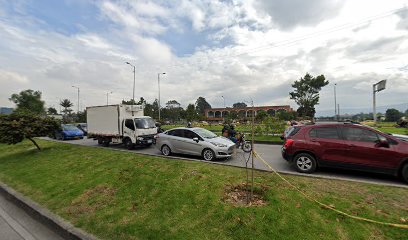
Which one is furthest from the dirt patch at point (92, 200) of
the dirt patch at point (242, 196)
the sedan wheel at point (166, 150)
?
the sedan wheel at point (166, 150)

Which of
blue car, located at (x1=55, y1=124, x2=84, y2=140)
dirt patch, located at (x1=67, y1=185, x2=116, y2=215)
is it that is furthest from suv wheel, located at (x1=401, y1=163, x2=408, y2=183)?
blue car, located at (x1=55, y1=124, x2=84, y2=140)

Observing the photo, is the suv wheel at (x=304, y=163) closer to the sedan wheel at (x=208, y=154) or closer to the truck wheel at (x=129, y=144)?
the sedan wheel at (x=208, y=154)

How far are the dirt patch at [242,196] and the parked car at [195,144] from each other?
4103 mm

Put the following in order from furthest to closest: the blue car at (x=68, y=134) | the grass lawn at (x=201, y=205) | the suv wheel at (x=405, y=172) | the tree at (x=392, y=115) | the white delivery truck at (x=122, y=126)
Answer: the tree at (x=392, y=115), the blue car at (x=68, y=134), the white delivery truck at (x=122, y=126), the suv wheel at (x=405, y=172), the grass lawn at (x=201, y=205)

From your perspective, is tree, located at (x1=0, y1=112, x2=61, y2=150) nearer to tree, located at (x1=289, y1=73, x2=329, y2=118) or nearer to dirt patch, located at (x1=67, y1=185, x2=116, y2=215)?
dirt patch, located at (x1=67, y1=185, x2=116, y2=215)

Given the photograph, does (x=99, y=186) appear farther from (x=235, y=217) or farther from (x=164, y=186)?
(x=235, y=217)

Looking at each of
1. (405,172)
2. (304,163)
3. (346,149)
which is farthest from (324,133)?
(405,172)

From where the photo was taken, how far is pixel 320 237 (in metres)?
3.43

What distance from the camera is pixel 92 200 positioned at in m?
5.50

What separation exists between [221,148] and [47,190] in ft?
19.7

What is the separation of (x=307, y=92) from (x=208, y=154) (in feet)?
146

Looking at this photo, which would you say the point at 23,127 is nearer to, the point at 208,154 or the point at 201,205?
the point at 208,154

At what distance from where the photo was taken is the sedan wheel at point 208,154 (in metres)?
9.59

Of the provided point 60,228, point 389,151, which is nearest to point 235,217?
point 60,228
